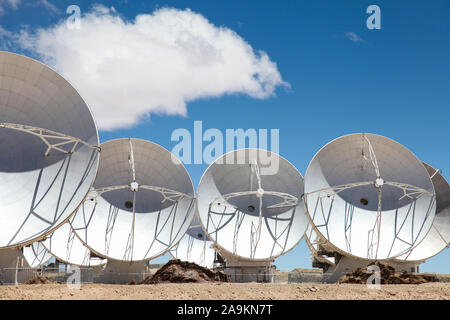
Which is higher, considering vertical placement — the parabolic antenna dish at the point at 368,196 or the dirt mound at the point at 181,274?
the parabolic antenna dish at the point at 368,196

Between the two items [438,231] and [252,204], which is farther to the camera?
[438,231]

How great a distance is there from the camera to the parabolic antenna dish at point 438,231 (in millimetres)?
46625

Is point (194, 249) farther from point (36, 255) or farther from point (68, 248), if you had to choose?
point (36, 255)

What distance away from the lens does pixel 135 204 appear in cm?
4184

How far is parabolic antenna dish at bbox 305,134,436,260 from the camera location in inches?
1553

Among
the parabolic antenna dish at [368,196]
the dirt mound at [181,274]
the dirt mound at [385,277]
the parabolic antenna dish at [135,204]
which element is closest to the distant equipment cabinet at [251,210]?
the parabolic antenna dish at [135,204]

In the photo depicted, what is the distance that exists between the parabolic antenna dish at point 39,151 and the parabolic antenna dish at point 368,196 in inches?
652

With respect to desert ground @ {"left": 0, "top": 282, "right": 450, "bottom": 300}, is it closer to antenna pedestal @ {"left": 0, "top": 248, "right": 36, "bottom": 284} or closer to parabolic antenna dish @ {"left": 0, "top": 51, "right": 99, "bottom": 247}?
parabolic antenna dish @ {"left": 0, "top": 51, "right": 99, "bottom": 247}

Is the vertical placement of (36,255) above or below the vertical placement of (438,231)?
below

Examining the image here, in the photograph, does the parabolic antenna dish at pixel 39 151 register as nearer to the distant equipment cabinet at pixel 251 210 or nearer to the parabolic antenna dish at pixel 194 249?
the distant equipment cabinet at pixel 251 210

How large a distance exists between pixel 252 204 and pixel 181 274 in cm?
970

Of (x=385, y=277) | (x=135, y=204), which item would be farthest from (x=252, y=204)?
(x=385, y=277)

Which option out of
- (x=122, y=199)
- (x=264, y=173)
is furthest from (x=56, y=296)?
(x=264, y=173)
